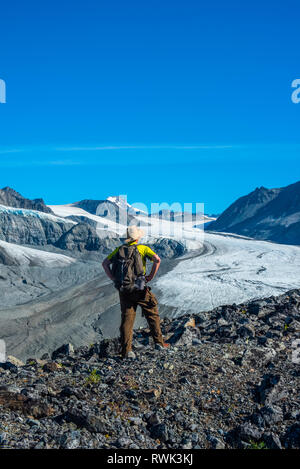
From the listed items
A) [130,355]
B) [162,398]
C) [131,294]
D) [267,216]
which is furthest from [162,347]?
[267,216]

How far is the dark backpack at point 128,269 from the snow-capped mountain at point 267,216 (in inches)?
3592

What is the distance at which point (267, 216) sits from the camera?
12375 cm

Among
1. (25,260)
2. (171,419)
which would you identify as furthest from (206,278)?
(171,419)

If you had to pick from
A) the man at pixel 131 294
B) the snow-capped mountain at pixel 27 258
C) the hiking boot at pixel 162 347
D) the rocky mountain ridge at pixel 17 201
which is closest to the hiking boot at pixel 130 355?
the man at pixel 131 294

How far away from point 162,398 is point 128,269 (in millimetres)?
1971

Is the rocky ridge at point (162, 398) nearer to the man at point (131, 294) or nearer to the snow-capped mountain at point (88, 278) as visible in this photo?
the man at point (131, 294)

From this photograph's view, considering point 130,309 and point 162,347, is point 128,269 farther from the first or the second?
point 162,347

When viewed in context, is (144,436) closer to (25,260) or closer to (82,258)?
(25,260)

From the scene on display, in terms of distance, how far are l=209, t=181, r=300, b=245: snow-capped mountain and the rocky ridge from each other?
3583 inches

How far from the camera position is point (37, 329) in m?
27.9

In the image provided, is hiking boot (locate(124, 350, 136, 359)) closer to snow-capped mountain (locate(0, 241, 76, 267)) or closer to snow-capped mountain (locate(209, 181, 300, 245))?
snow-capped mountain (locate(0, 241, 76, 267))

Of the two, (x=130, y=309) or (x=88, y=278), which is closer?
(x=130, y=309)

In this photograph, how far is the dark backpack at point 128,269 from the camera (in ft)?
22.3
